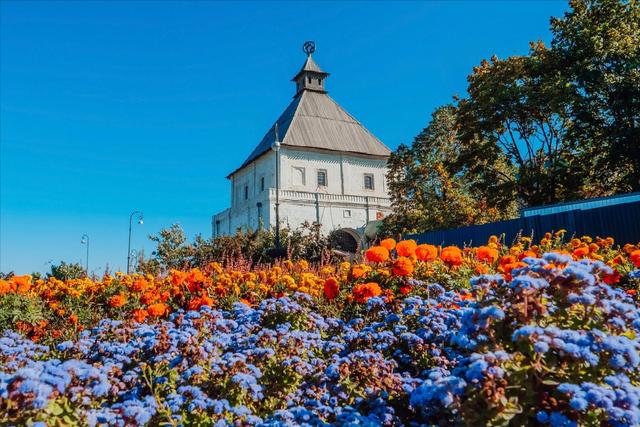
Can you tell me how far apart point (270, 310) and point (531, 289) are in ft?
9.86

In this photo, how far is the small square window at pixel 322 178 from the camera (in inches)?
1715

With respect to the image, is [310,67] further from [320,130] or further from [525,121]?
[525,121]

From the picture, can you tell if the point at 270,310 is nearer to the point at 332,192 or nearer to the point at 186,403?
the point at 186,403

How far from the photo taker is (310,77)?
50938mm

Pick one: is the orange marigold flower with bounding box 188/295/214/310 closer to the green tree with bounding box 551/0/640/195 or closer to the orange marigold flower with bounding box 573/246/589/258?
the orange marigold flower with bounding box 573/246/589/258

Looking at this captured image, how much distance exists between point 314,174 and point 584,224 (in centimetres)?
2835

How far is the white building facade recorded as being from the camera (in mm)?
40250

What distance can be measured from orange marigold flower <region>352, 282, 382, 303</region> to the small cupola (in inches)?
1814

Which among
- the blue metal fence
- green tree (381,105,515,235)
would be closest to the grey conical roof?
green tree (381,105,515,235)

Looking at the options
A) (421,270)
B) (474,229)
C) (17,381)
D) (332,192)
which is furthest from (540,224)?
(332,192)

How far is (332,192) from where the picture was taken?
143ft

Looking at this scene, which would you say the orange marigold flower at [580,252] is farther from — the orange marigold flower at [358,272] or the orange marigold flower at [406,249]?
the orange marigold flower at [358,272]

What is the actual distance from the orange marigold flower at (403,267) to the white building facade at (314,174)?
3227cm

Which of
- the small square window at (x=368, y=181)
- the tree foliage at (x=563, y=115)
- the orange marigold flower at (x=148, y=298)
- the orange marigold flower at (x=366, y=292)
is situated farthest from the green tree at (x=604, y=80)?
the small square window at (x=368, y=181)
